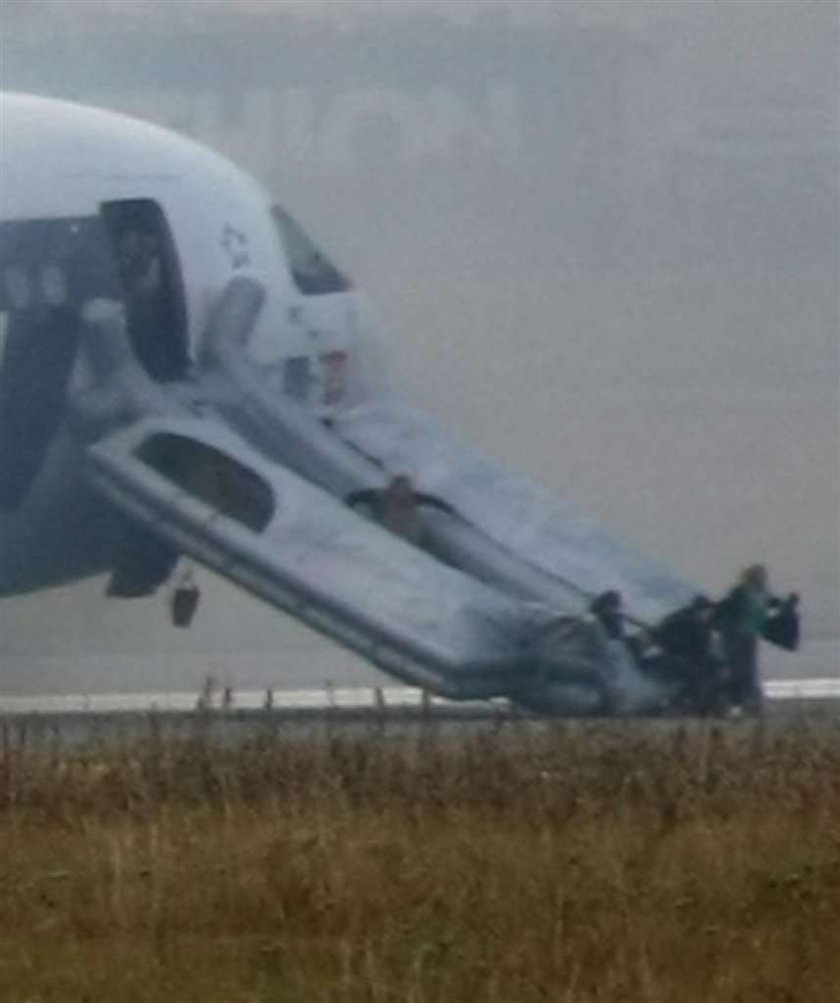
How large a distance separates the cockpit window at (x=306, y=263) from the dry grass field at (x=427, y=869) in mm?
10017

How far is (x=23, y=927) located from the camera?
13.8 m

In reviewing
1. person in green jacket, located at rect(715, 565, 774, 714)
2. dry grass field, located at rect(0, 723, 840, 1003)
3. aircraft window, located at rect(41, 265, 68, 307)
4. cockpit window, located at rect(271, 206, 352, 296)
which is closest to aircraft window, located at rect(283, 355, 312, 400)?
cockpit window, located at rect(271, 206, 352, 296)

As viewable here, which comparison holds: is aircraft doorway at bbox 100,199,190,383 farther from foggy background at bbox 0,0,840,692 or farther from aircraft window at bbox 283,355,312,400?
foggy background at bbox 0,0,840,692

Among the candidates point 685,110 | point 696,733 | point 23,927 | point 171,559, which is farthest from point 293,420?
point 23,927

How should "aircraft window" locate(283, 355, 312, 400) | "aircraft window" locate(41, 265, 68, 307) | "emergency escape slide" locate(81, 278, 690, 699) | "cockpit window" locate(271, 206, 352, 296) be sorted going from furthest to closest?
"aircraft window" locate(283, 355, 312, 400)
"cockpit window" locate(271, 206, 352, 296)
"aircraft window" locate(41, 265, 68, 307)
"emergency escape slide" locate(81, 278, 690, 699)

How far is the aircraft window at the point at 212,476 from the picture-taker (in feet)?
92.0

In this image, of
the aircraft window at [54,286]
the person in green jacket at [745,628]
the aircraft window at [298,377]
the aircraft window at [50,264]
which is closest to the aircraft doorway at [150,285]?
the aircraft window at [50,264]

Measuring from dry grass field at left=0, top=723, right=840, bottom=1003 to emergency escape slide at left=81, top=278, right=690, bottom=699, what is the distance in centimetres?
755

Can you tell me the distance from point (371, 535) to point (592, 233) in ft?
8.00

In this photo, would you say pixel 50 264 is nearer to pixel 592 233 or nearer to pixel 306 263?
pixel 306 263

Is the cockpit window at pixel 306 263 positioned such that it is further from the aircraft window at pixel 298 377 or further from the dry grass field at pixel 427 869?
the dry grass field at pixel 427 869

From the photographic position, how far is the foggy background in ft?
87.3

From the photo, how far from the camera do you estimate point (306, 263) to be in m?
29.8

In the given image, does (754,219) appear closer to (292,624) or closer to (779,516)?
(779,516)
